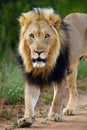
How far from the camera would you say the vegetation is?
9328mm

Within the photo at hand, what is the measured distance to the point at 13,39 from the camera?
14625 mm

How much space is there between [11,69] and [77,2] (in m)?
6.85

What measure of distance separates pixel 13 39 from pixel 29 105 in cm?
728

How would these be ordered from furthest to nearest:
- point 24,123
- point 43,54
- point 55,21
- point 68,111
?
point 68,111, point 55,21, point 24,123, point 43,54

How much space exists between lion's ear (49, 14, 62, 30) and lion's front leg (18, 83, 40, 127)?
2.51 feet

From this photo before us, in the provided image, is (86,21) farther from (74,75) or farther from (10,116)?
(10,116)

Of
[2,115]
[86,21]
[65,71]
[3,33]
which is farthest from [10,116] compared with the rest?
[3,33]

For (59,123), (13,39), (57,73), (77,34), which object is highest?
(13,39)

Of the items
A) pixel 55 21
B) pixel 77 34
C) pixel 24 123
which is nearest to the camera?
pixel 24 123

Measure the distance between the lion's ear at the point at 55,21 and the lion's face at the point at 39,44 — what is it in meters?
0.04

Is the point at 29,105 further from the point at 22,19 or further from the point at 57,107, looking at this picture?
the point at 22,19

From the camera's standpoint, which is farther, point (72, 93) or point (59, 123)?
point (72, 93)

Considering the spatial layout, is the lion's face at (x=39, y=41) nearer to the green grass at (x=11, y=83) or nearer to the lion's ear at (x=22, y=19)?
the lion's ear at (x=22, y=19)

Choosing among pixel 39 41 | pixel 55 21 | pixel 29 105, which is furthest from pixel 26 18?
pixel 29 105
